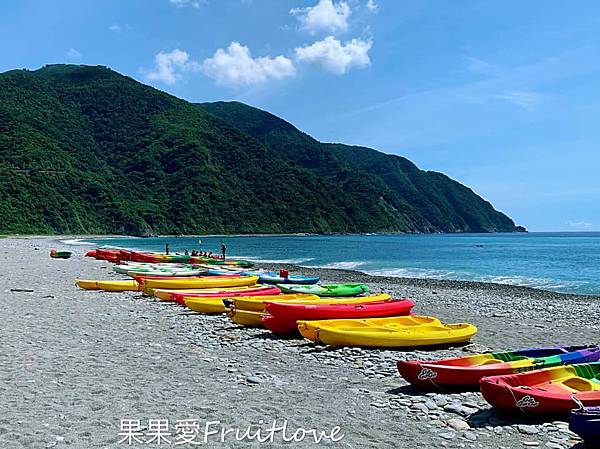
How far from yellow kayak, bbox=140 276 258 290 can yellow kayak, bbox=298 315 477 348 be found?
10186 millimetres

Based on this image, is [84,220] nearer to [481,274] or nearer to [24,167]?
[24,167]

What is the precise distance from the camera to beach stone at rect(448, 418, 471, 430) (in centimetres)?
668

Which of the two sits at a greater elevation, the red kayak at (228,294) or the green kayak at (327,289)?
the green kayak at (327,289)

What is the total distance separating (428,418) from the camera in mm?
7000

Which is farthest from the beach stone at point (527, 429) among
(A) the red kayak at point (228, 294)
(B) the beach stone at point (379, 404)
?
(A) the red kayak at point (228, 294)

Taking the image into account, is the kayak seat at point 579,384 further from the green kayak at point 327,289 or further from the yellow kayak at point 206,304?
the green kayak at point 327,289

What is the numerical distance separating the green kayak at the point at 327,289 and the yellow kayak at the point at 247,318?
4.02 m

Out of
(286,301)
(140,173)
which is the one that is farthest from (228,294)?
(140,173)

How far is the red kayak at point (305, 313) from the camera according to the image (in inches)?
495

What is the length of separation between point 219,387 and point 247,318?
18.2ft

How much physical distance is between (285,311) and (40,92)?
529 ft

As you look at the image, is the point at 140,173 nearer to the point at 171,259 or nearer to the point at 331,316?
the point at 171,259

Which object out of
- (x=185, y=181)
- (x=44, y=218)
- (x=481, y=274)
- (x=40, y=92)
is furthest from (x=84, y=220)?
(x=481, y=274)

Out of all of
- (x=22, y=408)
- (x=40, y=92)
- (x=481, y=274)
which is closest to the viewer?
(x=22, y=408)
